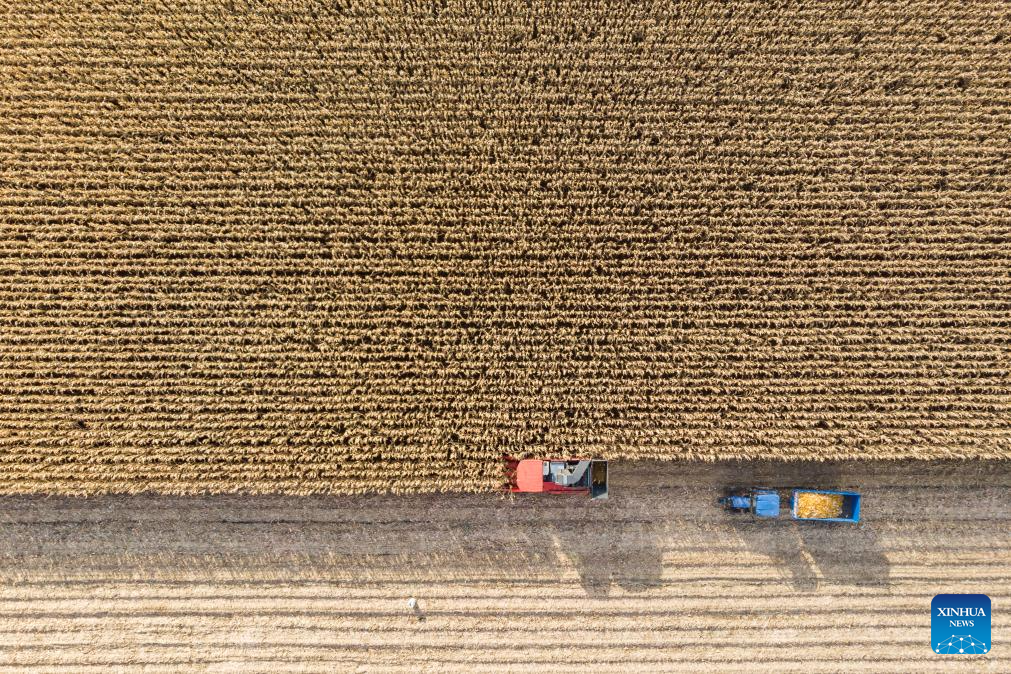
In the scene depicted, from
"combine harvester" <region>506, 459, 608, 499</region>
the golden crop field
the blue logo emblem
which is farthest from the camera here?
the blue logo emblem

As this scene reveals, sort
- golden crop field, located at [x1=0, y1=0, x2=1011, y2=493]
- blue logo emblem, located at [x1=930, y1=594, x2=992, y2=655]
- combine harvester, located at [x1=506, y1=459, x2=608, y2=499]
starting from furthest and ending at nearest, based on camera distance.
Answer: blue logo emblem, located at [x1=930, y1=594, x2=992, y2=655] → golden crop field, located at [x1=0, y1=0, x2=1011, y2=493] → combine harvester, located at [x1=506, y1=459, x2=608, y2=499]

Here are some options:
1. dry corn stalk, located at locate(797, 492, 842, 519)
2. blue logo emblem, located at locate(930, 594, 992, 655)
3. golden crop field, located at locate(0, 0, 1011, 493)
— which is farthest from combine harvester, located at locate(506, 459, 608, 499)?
blue logo emblem, located at locate(930, 594, 992, 655)

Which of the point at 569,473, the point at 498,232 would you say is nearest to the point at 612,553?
the point at 569,473

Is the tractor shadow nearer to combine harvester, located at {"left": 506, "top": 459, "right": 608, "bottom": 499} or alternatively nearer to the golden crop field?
combine harvester, located at {"left": 506, "top": 459, "right": 608, "bottom": 499}

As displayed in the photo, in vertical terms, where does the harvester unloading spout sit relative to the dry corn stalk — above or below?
above

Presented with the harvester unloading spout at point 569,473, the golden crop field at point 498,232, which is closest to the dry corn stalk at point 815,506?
the golden crop field at point 498,232

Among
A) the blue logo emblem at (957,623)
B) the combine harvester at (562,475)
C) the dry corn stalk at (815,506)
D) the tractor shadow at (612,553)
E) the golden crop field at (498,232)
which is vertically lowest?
the blue logo emblem at (957,623)

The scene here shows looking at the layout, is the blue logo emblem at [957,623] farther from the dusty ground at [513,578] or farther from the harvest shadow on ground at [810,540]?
the harvest shadow on ground at [810,540]
